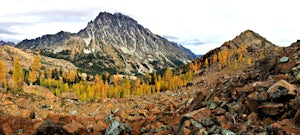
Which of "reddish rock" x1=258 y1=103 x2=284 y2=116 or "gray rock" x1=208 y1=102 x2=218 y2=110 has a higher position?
"reddish rock" x1=258 y1=103 x2=284 y2=116

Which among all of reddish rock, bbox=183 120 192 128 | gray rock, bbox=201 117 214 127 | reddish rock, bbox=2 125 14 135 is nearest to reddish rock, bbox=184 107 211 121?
gray rock, bbox=201 117 214 127

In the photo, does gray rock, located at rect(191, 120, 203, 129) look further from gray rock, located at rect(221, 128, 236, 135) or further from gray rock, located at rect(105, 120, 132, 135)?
gray rock, located at rect(105, 120, 132, 135)

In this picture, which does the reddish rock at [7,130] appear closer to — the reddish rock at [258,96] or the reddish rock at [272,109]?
the reddish rock at [258,96]

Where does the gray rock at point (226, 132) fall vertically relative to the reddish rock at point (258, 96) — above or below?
below

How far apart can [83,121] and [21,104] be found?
3678 centimetres

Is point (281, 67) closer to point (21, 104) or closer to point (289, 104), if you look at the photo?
point (289, 104)

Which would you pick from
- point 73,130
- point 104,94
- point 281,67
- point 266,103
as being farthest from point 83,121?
point 104,94

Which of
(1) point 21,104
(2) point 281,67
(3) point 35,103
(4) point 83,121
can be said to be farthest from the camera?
(3) point 35,103

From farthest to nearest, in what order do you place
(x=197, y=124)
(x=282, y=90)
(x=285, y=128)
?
(x=197, y=124), (x=282, y=90), (x=285, y=128)

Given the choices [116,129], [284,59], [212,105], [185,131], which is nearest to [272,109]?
[212,105]

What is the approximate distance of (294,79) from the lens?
2216 cm

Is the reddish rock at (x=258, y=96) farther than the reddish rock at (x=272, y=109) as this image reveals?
Yes

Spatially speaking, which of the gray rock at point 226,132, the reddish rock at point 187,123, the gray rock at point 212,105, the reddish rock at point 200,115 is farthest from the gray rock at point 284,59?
the reddish rock at point 187,123

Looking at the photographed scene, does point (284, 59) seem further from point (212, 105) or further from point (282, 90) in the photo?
point (212, 105)
